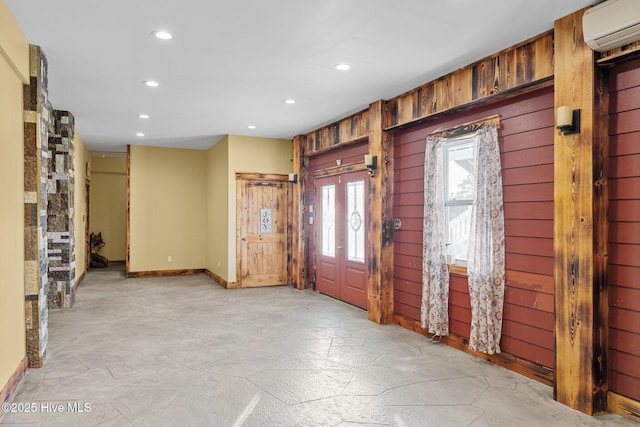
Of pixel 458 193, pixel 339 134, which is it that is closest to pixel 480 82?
pixel 458 193

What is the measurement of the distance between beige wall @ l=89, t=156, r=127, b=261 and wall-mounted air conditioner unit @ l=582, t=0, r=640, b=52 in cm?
1057

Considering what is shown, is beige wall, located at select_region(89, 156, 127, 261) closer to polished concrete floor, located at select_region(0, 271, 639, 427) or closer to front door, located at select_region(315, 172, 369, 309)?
polished concrete floor, located at select_region(0, 271, 639, 427)

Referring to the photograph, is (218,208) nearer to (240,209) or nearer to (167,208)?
(240,209)

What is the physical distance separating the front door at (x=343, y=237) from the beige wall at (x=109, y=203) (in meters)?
6.15

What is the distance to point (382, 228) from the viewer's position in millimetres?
5219

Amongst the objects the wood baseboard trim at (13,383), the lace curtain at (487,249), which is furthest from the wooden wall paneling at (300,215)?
the wood baseboard trim at (13,383)

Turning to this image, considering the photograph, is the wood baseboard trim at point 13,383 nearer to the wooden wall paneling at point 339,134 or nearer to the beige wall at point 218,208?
the beige wall at point 218,208

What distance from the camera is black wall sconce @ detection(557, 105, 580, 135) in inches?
116

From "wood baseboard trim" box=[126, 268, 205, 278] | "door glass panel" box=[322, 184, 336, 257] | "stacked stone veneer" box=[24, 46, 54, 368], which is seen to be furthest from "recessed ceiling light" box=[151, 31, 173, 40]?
"wood baseboard trim" box=[126, 268, 205, 278]

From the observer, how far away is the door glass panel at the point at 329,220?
22.5 ft

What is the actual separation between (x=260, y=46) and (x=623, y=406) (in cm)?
384

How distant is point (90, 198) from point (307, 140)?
21.4 feet

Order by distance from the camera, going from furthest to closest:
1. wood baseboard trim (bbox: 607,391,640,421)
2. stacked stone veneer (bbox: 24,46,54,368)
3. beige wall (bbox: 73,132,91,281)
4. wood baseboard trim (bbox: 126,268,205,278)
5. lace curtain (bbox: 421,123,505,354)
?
1. wood baseboard trim (bbox: 126,268,205,278)
2. beige wall (bbox: 73,132,91,281)
3. lace curtain (bbox: 421,123,505,354)
4. stacked stone veneer (bbox: 24,46,54,368)
5. wood baseboard trim (bbox: 607,391,640,421)

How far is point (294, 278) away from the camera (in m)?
7.73
